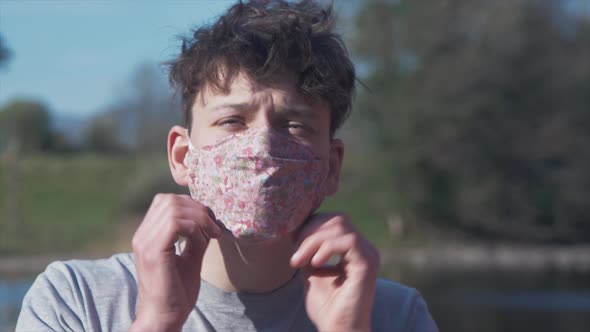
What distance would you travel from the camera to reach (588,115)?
90.5ft

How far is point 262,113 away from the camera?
2521 mm

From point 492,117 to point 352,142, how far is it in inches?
190

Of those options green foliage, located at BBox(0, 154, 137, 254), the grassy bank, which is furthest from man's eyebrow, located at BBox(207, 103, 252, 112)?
green foliage, located at BBox(0, 154, 137, 254)

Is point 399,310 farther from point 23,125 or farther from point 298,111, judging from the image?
point 23,125

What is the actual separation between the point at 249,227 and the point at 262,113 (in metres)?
0.34

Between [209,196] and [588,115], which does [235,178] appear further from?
[588,115]

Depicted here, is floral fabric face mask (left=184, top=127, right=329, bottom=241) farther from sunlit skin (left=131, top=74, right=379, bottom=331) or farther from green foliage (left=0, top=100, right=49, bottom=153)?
green foliage (left=0, top=100, right=49, bottom=153)

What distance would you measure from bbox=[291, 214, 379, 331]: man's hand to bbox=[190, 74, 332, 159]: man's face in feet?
0.98

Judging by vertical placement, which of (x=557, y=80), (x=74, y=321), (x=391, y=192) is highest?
(x=74, y=321)

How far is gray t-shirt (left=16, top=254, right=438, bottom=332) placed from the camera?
2.53 m

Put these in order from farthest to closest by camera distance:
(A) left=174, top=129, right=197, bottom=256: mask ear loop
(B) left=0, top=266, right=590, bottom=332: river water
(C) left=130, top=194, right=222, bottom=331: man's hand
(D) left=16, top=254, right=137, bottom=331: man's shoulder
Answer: (B) left=0, top=266, right=590, bottom=332: river water < (D) left=16, top=254, right=137, bottom=331: man's shoulder < (A) left=174, top=129, right=197, bottom=256: mask ear loop < (C) left=130, top=194, right=222, bottom=331: man's hand

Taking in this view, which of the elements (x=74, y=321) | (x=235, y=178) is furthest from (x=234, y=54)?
(x=74, y=321)

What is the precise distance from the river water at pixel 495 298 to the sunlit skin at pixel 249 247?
1155 centimetres

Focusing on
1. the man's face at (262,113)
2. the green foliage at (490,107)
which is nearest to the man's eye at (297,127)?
the man's face at (262,113)
